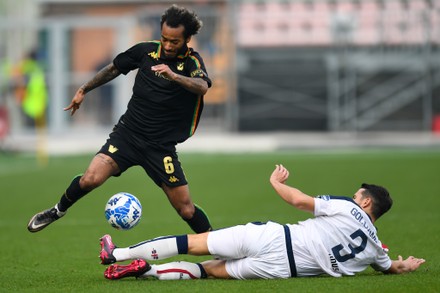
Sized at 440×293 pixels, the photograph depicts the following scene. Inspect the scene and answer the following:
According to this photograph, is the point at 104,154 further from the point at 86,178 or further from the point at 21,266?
the point at 21,266

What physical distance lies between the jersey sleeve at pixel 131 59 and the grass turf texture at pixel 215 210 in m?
1.97

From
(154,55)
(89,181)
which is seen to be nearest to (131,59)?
(154,55)

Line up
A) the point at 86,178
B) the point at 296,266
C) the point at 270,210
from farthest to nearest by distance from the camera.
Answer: the point at 270,210 → the point at 86,178 → the point at 296,266

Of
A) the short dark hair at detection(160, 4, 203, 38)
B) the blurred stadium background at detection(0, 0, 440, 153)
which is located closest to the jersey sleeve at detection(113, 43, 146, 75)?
the short dark hair at detection(160, 4, 203, 38)

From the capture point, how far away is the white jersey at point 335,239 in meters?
8.38

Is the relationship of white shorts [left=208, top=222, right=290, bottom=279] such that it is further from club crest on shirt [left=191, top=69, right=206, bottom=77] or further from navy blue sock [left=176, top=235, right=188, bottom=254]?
club crest on shirt [left=191, top=69, right=206, bottom=77]

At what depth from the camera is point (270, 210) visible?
49.1 feet

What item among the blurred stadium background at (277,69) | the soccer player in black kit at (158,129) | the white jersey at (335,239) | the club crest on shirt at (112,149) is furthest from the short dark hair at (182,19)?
the blurred stadium background at (277,69)

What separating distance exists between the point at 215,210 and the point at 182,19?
6327 mm

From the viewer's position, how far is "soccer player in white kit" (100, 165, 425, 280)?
27.5ft

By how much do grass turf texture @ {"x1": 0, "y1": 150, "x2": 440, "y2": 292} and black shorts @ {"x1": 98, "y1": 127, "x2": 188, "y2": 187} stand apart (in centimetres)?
108

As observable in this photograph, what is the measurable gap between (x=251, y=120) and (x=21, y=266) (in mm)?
22179

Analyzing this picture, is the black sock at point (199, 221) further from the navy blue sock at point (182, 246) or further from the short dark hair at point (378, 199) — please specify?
the short dark hair at point (378, 199)


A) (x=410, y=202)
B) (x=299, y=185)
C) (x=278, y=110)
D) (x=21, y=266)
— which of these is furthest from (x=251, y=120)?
(x=21, y=266)
